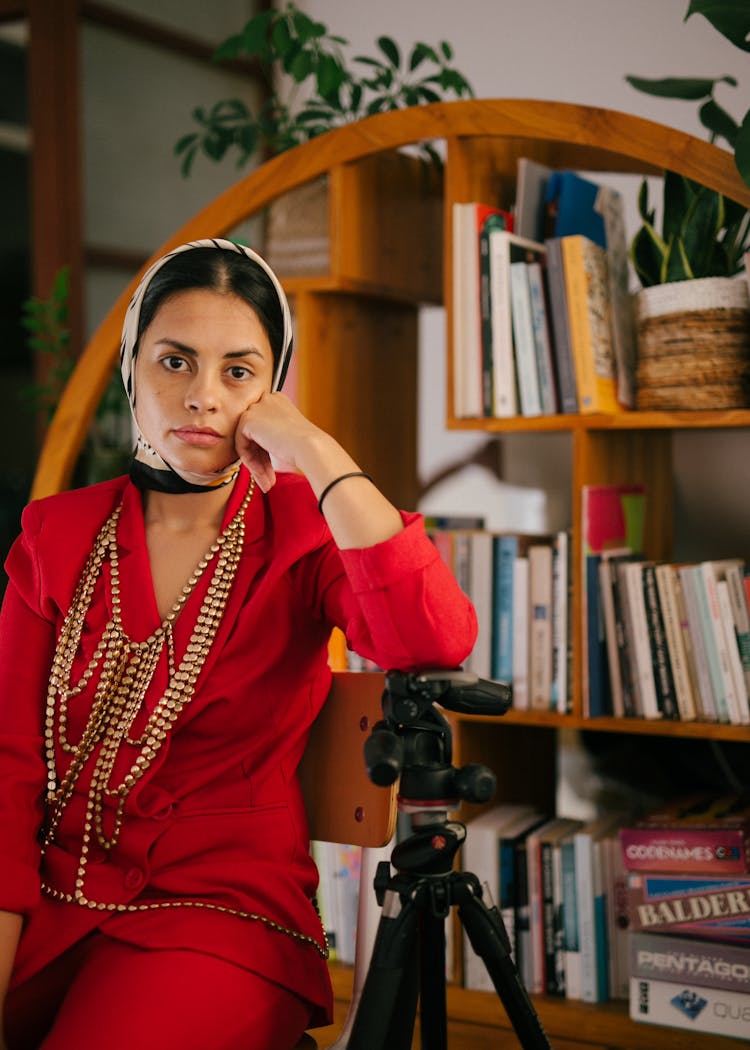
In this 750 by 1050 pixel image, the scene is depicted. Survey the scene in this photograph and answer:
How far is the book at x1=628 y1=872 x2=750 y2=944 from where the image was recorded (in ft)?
6.00

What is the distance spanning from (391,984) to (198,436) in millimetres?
581

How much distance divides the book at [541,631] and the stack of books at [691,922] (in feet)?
0.84

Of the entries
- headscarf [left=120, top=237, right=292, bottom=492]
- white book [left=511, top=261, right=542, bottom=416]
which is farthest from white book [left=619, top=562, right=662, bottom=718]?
headscarf [left=120, top=237, right=292, bottom=492]

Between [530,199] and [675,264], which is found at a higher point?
[530,199]

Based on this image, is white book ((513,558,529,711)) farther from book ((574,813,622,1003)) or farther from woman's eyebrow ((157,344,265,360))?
woman's eyebrow ((157,344,265,360))

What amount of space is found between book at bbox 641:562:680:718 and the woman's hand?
800 millimetres

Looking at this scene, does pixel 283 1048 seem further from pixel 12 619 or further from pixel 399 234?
pixel 399 234

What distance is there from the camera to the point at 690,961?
73.1 inches

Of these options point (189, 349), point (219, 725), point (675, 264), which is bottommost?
point (219, 725)

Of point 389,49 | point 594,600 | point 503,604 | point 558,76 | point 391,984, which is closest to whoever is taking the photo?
point 391,984

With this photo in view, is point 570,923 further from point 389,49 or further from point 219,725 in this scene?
point 389,49

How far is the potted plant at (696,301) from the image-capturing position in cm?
180

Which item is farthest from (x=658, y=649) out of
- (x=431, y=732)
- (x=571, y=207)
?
(x=431, y=732)

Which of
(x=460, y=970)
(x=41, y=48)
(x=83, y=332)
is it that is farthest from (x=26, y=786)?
(x=41, y=48)
